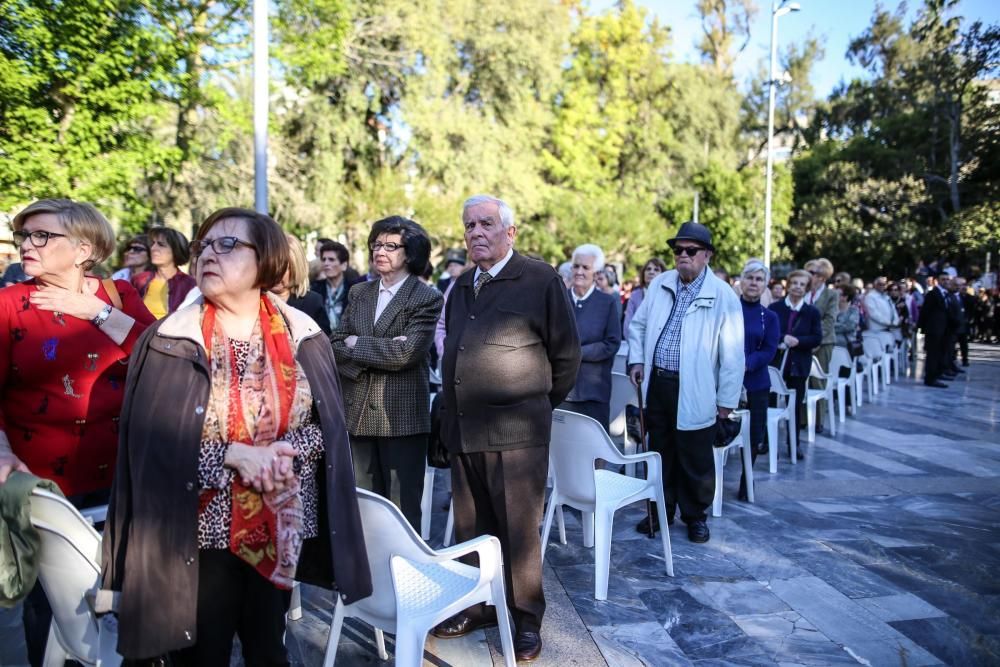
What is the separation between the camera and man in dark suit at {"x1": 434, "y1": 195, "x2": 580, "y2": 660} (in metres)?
3.26

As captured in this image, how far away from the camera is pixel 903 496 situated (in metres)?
5.91

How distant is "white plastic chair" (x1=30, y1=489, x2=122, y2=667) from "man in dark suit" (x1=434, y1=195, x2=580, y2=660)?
5.02 ft

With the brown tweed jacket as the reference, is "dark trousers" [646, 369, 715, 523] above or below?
below

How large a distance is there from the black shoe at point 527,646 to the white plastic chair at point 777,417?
154 inches

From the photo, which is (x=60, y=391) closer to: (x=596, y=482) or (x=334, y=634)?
(x=334, y=634)

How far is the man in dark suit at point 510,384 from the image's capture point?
3.26 m

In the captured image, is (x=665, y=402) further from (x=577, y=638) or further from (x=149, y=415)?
(x=149, y=415)

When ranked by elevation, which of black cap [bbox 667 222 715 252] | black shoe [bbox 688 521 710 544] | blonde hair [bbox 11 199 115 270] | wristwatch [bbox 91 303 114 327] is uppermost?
black cap [bbox 667 222 715 252]

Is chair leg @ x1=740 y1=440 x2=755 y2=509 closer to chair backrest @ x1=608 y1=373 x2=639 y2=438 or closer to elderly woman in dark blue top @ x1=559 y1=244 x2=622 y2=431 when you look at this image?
chair backrest @ x1=608 y1=373 x2=639 y2=438

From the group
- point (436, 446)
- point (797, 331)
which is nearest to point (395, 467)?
point (436, 446)

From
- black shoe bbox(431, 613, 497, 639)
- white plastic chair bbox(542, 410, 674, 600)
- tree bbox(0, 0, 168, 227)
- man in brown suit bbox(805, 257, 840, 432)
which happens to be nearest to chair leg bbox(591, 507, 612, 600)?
white plastic chair bbox(542, 410, 674, 600)

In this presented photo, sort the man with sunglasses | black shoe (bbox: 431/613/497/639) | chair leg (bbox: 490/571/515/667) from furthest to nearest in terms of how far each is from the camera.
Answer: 1. the man with sunglasses
2. black shoe (bbox: 431/613/497/639)
3. chair leg (bbox: 490/571/515/667)

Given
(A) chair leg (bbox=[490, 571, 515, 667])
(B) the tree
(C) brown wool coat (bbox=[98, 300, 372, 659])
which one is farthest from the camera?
(B) the tree

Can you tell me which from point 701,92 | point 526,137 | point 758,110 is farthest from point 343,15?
point 758,110
